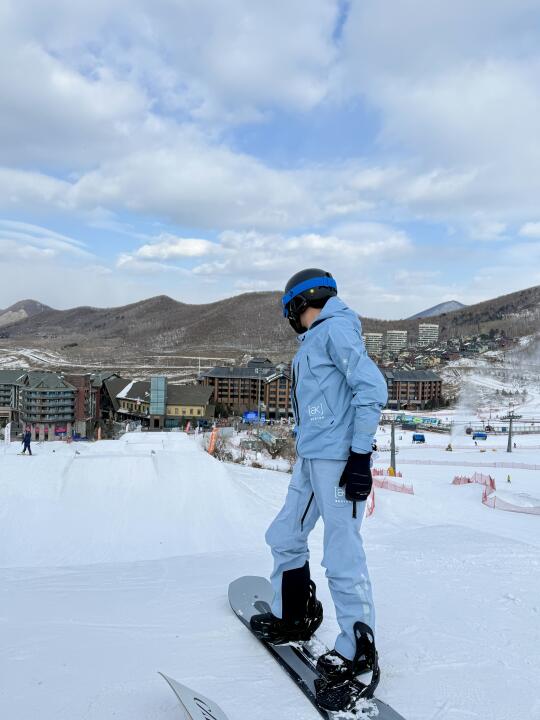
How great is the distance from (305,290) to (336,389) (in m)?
0.73

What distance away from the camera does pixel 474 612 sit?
3582 mm

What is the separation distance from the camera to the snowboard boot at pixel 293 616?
9.99 ft

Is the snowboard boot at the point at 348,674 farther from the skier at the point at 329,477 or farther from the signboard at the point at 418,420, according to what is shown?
the signboard at the point at 418,420

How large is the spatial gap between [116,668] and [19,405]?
215 feet

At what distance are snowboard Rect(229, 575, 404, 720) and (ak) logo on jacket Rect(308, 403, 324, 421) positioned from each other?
4.51 feet

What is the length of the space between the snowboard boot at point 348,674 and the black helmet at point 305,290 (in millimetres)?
1886

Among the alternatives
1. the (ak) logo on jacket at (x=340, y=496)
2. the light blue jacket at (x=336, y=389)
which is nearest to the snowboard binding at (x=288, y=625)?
the (ak) logo on jacket at (x=340, y=496)

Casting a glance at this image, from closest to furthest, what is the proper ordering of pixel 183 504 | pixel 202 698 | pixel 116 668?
pixel 202 698
pixel 116 668
pixel 183 504

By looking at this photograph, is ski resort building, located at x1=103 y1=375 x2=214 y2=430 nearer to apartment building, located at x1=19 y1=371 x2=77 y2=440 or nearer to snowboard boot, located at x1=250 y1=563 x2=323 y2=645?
apartment building, located at x1=19 y1=371 x2=77 y2=440

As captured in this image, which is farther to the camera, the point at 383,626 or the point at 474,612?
the point at 474,612

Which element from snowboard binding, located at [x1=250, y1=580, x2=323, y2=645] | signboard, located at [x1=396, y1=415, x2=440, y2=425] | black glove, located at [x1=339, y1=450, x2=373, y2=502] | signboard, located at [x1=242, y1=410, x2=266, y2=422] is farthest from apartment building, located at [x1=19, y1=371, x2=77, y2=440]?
black glove, located at [x1=339, y1=450, x2=373, y2=502]

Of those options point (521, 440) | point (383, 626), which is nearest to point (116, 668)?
point (383, 626)

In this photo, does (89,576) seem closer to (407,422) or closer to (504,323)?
(407,422)

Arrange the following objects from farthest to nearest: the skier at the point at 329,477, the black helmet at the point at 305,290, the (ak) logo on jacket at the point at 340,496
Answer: the black helmet at the point at 305,290
the (ak) logo on jacket at the point at 340,496
the skier at the point at 329,477
